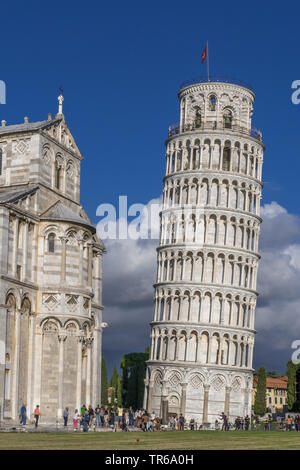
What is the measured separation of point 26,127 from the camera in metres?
53.4

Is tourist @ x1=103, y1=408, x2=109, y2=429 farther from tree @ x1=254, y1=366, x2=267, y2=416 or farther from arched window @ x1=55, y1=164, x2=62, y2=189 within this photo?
tree @ x1=254, y1=366, x2=267, y2=416

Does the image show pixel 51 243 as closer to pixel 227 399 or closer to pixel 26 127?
pixel 26 127

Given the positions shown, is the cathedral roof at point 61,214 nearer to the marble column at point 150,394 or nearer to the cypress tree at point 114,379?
the marble column at point 150,394

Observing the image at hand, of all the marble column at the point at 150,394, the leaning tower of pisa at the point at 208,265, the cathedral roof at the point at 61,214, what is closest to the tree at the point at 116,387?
the marble column at the point at 150,394

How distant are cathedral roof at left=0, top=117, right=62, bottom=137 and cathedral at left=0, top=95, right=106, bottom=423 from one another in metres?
0.08

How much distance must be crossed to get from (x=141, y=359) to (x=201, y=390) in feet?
149

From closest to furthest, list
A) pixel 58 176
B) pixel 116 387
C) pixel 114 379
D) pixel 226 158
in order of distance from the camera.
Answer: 1. pixel 58 176
2. pixel 226 158
3. pixel 116 387
4. pixel 114 379

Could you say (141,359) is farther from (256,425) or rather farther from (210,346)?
(256,425)

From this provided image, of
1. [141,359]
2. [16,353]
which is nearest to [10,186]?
[16,353]

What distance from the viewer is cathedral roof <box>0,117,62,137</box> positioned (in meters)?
52.0

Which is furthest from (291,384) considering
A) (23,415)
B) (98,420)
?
(23,415)

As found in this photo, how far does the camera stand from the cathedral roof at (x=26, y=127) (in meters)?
52.0

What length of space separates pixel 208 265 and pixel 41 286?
3736cm

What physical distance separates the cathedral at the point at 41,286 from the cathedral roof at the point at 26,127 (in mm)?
85
